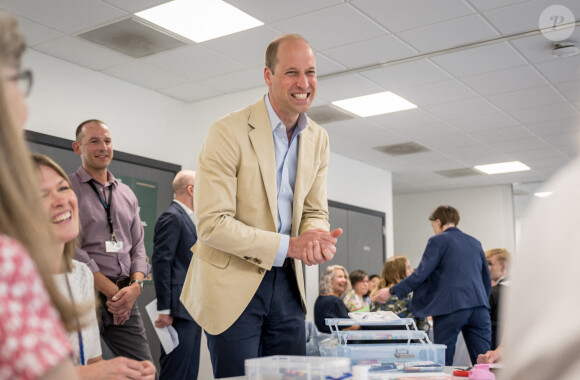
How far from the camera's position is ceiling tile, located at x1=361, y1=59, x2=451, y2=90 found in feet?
15.9

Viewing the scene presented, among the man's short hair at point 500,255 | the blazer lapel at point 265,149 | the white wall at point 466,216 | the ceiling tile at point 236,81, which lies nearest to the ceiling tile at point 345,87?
the ceiling tile at point 236,81

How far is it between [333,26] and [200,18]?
0.88 metres

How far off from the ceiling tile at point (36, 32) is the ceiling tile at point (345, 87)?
2.13m

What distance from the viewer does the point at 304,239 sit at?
1687 millimetres

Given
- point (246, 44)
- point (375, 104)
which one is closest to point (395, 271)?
point (375, 104)

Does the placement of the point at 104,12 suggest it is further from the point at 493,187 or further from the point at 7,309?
the point at 493,187

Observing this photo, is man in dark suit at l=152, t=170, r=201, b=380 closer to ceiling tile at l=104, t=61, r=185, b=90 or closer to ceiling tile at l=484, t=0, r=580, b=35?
ceiling tile at l=104, t=61, r=185, b=90

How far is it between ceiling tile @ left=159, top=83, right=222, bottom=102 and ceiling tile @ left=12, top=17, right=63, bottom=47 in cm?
129

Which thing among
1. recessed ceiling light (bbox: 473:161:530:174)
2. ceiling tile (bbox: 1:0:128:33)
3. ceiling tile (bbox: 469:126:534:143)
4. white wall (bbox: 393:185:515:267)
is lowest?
white wall (bbox: 393:185:515:267)

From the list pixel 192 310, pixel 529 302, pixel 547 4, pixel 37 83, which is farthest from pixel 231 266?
pixel 37 83

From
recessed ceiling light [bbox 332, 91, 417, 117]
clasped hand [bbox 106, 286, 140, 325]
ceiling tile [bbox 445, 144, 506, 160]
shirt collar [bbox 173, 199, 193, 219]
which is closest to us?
clasped hand [bbox 106, 286, 140, 325]

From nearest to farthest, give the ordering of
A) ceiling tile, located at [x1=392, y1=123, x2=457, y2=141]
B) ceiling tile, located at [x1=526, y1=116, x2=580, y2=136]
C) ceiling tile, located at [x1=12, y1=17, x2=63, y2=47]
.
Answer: ceiling tile, located at [x1=12, y1=17, x2=63, y2=47] < ceiling tile, located at [x1=526, y1=116, x2=580, y2=136] < ceiling tile, located at [x1=392, y1=123, x2=457, y2=141]

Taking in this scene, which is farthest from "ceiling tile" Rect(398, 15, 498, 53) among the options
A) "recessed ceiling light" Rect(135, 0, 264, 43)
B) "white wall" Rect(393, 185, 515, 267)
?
"white wall" Rect(393, 185, 515, 267)

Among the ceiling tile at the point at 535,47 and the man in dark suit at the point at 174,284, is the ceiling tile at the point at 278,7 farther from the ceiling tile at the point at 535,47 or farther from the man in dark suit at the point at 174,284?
the ceiling tile at the point at 535,47
